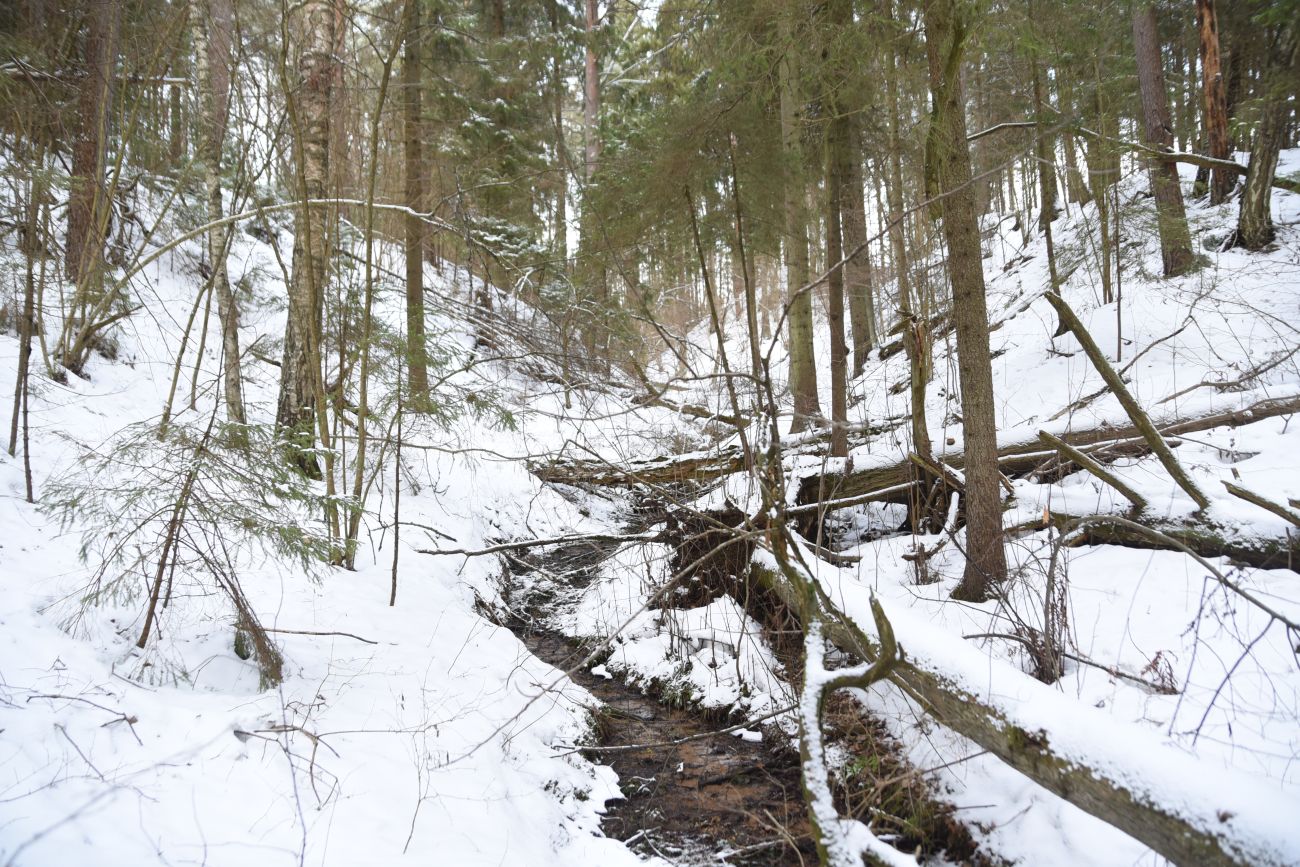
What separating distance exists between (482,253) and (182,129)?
4.34 meters

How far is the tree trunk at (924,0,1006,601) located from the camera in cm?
382

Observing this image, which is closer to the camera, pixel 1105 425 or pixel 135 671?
pixel 135 671

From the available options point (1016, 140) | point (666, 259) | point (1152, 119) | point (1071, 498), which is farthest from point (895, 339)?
point (1071, 498)

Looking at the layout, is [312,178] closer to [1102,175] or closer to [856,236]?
[856,236]

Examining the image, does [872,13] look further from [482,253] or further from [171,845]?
[171,845]

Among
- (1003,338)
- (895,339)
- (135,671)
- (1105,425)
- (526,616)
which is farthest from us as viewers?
(895,339)

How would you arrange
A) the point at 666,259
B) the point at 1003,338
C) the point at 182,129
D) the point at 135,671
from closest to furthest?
1. the point at 135,671
2. the point at 182,129
3. the point at 666,259
4. the point at 1003,338

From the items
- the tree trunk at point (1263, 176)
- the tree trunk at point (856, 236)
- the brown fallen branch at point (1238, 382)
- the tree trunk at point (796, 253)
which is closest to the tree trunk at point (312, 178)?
the tree trunk at point (856, 236)

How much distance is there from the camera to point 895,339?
14516 mm

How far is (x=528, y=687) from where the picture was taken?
4172mm

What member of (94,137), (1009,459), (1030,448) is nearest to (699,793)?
(1009,459)

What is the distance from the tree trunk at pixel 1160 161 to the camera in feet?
30.2

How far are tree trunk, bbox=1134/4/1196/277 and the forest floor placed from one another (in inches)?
154

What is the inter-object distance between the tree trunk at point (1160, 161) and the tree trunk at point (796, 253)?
18.7ft
